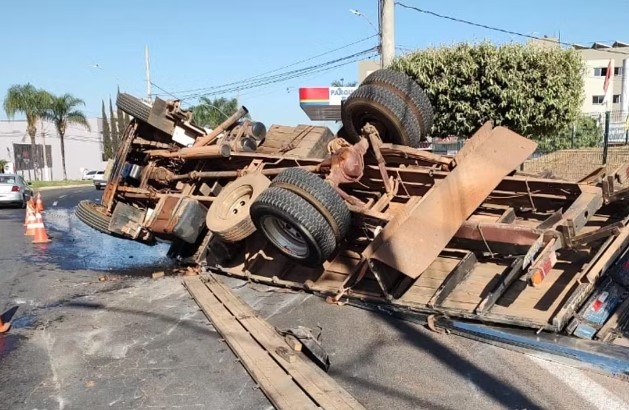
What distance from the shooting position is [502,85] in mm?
12977

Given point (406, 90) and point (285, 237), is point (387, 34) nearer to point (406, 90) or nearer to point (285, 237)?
point (406, 90)

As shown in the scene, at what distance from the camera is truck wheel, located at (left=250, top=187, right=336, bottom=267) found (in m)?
5.22

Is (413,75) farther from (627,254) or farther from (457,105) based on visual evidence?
(627,254)

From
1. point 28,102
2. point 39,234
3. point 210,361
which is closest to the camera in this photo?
point 210,361

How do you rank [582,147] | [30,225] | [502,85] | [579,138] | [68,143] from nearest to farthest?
[30,225] → [502,85] → [582,147] → [579,138] → [68,143]

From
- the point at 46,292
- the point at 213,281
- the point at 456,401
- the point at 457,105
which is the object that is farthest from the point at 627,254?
the point at 457,105

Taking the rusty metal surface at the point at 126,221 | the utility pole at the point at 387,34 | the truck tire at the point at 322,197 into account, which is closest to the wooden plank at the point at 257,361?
the truck tire at the point at 322,197

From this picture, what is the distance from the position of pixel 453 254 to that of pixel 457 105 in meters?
8.64

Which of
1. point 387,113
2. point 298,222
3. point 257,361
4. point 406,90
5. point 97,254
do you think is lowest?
point 97,254

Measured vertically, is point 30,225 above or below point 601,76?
below

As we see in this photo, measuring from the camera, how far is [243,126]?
8164mm

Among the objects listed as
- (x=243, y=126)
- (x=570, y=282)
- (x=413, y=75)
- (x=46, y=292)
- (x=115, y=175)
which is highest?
(x=413, y=75)

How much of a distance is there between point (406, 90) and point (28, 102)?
52069 millimetres

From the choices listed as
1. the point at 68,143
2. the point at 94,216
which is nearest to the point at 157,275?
the point at 94,216
